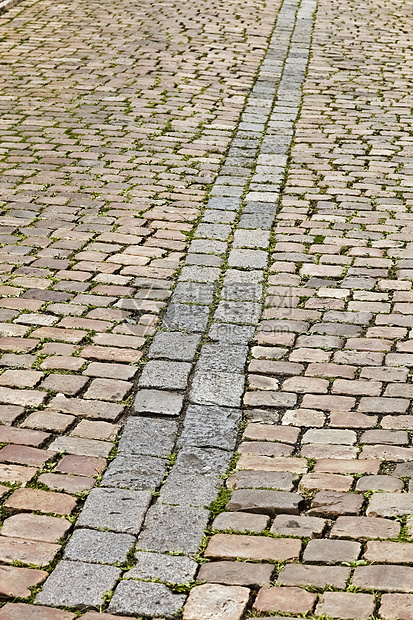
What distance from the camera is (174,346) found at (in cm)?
412

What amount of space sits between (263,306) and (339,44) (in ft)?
23.0

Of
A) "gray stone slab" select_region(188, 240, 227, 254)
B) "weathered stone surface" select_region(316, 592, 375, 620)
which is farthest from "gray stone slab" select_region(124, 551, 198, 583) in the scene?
"gray stone slab" select_region(188, 240, 227, 254)

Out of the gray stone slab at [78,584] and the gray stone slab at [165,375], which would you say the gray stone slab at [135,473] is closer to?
the gray stone slab at [78,584]

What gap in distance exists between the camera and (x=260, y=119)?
7.68 meters

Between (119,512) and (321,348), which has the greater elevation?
(119,512)

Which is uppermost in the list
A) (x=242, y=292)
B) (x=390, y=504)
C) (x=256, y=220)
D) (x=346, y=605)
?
(x=346, y=605)

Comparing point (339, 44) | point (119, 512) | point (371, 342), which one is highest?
point (119, 512)

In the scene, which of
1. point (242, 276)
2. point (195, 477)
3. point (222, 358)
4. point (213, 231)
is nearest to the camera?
point (195, 477)

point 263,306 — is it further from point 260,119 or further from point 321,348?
point 260,119

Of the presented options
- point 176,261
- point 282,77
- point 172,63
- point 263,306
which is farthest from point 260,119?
point 263,306

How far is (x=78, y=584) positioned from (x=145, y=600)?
0.21m

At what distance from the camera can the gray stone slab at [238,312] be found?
439 cm

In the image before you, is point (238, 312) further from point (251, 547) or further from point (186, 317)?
point (251, 547)

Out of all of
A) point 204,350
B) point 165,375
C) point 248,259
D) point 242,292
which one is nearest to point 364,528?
point 165,375
